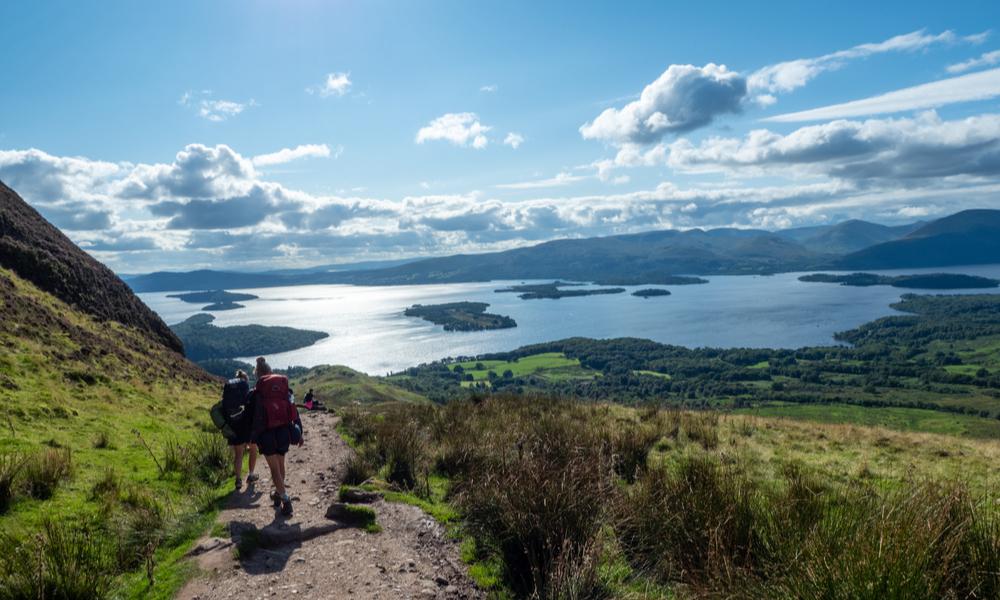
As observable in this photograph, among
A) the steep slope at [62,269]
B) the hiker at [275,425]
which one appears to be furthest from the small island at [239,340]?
the hiker at [275,425]

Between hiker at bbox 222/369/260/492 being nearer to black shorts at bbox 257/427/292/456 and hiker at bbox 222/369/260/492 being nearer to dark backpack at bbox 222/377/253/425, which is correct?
dark backpack at bbox 222/377/253/425

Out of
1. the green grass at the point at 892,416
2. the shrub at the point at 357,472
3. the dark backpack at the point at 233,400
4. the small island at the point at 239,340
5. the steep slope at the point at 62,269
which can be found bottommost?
the green grass at the point at 892,416


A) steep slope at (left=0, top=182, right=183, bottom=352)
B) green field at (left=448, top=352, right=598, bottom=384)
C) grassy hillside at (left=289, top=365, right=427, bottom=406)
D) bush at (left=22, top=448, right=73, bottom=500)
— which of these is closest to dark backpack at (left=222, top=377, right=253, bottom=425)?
bush at (left=22, top=448, right=73, bottom=500)

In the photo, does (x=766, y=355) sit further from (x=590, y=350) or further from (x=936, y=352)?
(x=936, y=352)

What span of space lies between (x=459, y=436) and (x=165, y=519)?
5.85 m

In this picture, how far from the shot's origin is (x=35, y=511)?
6895 mm

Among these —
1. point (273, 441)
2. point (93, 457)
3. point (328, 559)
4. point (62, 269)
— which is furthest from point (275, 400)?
point (62, 269)

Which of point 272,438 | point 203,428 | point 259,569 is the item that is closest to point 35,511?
point 272,438

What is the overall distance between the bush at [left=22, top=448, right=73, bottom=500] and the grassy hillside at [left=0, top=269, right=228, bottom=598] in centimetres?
1

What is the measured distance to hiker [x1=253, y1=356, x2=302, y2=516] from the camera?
8.01 metres

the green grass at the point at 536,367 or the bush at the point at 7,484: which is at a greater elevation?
the bush at the point at 7,484

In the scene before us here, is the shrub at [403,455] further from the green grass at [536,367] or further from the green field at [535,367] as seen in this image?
the green grass at [536,367]

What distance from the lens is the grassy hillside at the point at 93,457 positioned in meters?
5.55

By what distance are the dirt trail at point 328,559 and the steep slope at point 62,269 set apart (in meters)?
24.2
